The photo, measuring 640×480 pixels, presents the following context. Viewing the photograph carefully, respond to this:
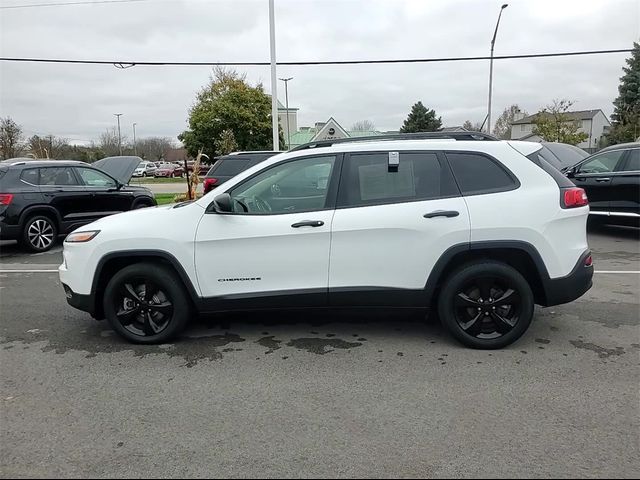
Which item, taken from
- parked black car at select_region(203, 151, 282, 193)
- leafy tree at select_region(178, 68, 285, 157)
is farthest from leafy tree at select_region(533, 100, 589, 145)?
parked black car at select_region(203, 151, 282, 193)

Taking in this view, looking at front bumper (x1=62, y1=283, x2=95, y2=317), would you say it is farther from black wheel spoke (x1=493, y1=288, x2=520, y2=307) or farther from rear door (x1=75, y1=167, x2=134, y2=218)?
rear door (x1=75, y1=167, x2=134, y2=218)

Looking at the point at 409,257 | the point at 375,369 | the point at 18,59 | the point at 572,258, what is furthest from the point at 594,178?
the point at 18,59

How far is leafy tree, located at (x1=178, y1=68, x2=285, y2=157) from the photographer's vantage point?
35.0 m

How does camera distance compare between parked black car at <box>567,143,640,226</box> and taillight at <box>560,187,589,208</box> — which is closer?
taillight at <box>560,187,589,208</box>

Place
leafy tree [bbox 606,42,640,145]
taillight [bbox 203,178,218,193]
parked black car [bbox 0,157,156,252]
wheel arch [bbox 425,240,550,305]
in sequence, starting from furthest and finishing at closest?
leafy tree [bbox 606,42,640,145]
taillight [bbox 203,178,218,193]
parked black car [bbox 0,157,156,252]
wheel arch [bbox 425,240,550,305]

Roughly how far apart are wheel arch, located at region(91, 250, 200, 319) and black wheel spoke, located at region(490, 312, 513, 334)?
2559 millimetres

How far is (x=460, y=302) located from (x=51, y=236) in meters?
8.19

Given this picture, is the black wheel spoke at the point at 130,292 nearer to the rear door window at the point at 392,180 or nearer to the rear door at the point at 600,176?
the rear door window at the point at 392,180

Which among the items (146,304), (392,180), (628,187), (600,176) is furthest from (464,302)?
(600,176)

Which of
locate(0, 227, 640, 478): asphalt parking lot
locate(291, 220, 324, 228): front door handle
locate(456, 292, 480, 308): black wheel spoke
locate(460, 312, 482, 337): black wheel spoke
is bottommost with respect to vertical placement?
locate(0, 227, 640, 478): asphalt parking lot

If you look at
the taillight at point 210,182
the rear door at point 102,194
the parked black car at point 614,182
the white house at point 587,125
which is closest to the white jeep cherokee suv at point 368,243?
the rear door at point 102,194

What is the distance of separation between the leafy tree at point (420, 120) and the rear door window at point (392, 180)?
1990 inches

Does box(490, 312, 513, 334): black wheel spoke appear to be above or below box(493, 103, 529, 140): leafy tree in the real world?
below

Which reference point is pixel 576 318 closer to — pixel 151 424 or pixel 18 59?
pixel 151 424
